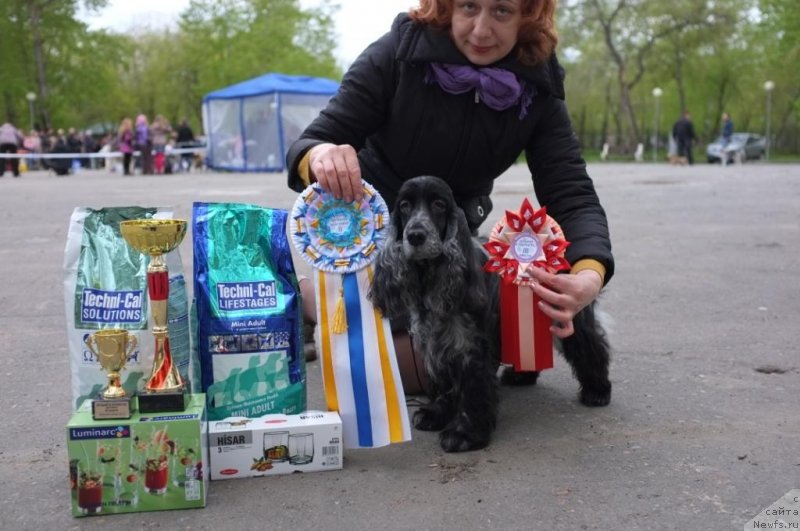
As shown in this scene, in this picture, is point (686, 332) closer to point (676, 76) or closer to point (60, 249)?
point (60, 249)

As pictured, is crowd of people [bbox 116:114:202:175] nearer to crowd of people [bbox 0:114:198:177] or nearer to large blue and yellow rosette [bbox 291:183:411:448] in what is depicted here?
crowd of people [bbox 0:114:198:177]

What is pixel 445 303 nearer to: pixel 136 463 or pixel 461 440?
pixel 461 440

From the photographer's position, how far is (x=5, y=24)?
1425 inches

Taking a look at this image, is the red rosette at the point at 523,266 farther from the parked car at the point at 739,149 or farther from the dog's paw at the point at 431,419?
the parked car at the point at 739,149

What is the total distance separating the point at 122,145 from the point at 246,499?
21.0 metres

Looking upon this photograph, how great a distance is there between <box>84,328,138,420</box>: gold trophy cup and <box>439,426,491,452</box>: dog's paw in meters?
1.00

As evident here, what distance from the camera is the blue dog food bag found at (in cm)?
236

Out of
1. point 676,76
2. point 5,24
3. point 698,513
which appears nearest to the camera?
point 698,513

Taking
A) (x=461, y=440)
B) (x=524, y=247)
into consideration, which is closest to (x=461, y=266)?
(x=524, y=247)

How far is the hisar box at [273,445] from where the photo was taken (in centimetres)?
229

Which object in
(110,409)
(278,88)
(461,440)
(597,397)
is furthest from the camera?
(278,88)

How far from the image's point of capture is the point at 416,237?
229 cm

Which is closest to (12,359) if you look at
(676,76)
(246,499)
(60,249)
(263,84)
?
(246,499)

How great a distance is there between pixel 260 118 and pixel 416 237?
2050 centimetres
